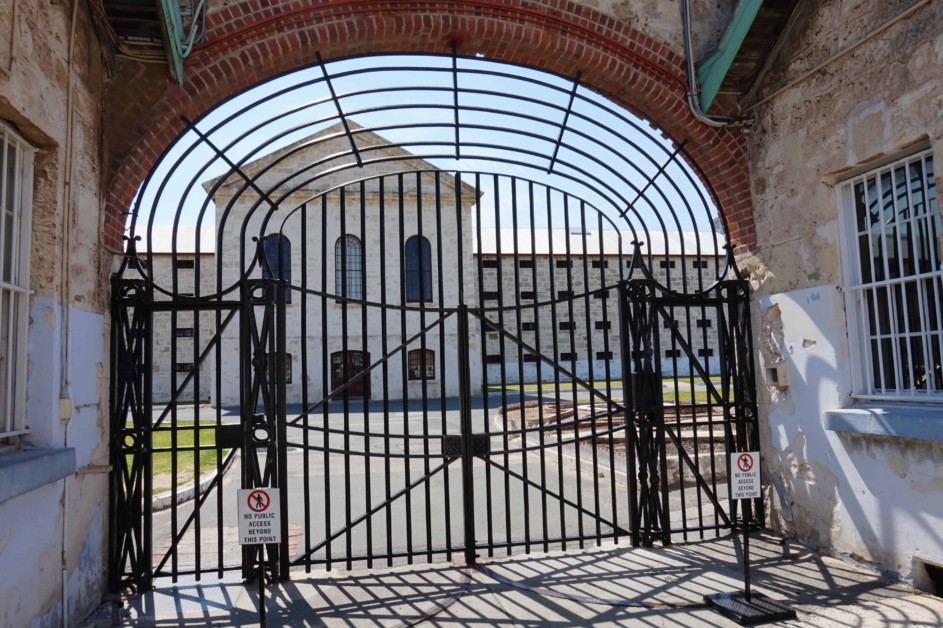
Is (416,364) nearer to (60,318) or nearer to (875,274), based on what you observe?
(875,274)

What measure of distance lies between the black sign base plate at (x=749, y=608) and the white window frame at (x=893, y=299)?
79.8 inches

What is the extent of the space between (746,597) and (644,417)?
6.33 ft

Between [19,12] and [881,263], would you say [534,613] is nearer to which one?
[881,263]

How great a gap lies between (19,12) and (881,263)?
22.3ft

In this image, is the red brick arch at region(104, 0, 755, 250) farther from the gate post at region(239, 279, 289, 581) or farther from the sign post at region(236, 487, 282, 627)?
the sign post at region(236, 487, 282, 627)

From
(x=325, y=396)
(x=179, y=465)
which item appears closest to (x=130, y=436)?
(x=325, y=396)

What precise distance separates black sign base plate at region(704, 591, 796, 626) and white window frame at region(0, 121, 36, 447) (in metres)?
5.05

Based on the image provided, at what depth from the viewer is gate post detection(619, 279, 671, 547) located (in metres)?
6.40

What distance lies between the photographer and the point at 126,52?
5574 mm

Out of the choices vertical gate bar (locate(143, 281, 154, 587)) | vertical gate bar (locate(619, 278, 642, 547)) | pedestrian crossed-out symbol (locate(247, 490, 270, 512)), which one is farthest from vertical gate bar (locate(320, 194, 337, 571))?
vertical gate bar (locate(619, 278, 642, 547))

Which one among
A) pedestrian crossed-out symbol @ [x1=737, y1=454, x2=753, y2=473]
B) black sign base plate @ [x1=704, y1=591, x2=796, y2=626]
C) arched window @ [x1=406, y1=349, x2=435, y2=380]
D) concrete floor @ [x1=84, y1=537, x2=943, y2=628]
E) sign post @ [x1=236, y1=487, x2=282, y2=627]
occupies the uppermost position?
arched window @ [x1=406, y1=349, x2=435, y2=380]

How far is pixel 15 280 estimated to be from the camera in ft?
14.4

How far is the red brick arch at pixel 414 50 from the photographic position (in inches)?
226

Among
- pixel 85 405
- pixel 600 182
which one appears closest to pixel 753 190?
pixel 600 182
